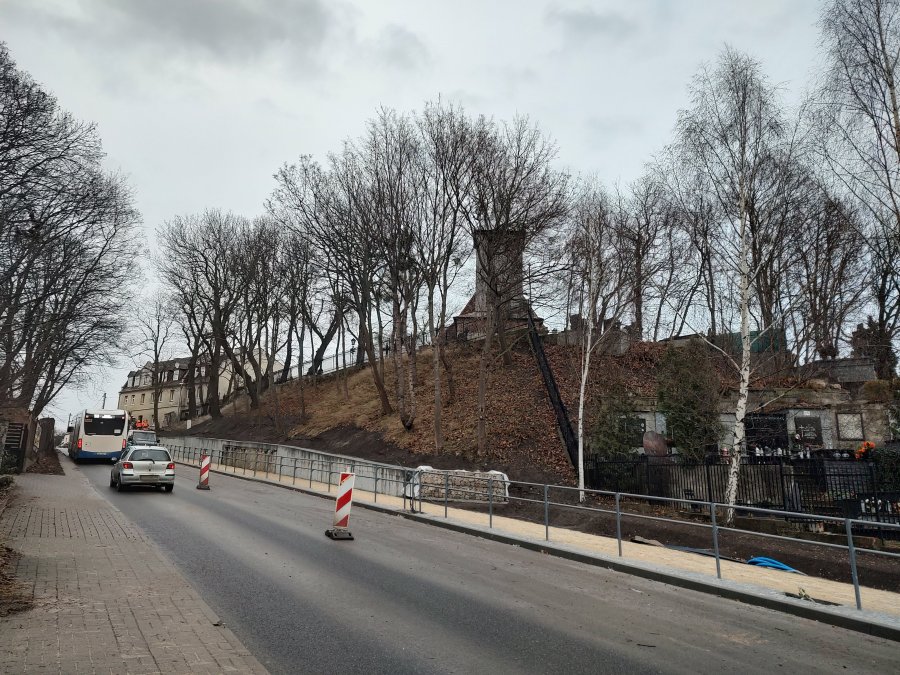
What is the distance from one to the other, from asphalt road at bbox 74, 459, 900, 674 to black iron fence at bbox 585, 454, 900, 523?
8.57 meters

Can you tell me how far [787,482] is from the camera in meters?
15.7

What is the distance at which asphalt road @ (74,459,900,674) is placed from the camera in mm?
5012

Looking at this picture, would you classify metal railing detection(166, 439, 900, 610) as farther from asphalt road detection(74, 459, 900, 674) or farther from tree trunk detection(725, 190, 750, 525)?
asphalt road detection(74, 459, 900, 674)

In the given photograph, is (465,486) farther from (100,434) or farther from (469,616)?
(100,434)

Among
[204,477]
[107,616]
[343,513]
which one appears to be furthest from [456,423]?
[107,616]

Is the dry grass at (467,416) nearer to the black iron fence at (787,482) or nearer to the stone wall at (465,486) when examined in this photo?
the black iron fence at (787,482)

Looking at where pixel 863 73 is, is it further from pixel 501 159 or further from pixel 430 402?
pixel 430 402

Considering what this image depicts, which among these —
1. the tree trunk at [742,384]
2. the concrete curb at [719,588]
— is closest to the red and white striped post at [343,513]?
the concrete curb at [719,588]

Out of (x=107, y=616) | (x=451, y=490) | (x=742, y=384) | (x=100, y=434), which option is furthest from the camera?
(x=100, y=434)

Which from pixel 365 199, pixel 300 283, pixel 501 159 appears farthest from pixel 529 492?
pixel 300 283

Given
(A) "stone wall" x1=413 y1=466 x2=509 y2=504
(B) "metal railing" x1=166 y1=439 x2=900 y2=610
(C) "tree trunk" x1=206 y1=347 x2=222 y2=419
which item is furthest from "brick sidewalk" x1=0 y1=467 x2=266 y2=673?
(C) "tree trunk" x1=206 y1=347 x2=222 y2=419

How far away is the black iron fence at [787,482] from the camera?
13898 mm

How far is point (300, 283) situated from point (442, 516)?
23.2 m

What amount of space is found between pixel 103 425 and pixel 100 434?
0.56m
